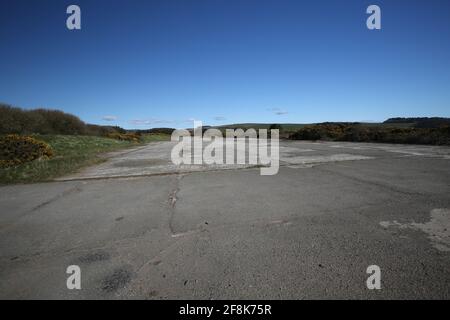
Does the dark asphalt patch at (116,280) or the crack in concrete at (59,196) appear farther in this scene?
the crack in concrete at (59,196)

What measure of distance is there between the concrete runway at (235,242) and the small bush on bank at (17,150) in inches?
309

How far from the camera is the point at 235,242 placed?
3105 millimetres

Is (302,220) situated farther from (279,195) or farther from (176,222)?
(176,222)

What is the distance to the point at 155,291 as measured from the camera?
2230mm

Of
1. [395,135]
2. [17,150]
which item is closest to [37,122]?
[17,150]

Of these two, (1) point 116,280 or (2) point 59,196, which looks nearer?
(1) point 116,280

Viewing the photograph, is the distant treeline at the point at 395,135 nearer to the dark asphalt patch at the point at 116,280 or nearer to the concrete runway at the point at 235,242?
the concrete runway at the point at 235,242

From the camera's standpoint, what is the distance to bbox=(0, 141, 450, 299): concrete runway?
226 centimetres

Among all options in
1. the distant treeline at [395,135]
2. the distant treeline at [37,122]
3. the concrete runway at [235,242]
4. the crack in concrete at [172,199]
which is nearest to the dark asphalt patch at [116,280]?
the concrete runway at [235,242]

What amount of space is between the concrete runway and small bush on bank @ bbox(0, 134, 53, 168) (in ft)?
25.7

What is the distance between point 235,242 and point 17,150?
14.4 meters

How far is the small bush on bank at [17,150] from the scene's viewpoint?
11766 millimetres

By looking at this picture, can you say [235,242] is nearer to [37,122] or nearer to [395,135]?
[395,135]
